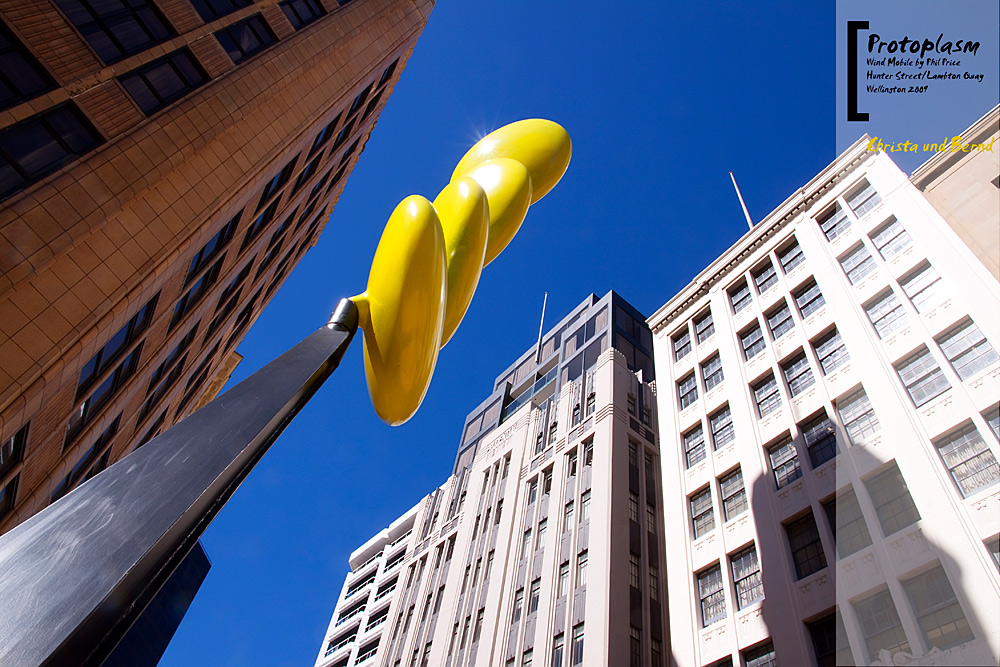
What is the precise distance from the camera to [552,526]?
3120 cm

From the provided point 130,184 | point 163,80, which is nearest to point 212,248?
point 163,80

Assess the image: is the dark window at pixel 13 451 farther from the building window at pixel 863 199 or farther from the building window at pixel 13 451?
the building window at pixel 863 199

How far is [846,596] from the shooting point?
655 inches

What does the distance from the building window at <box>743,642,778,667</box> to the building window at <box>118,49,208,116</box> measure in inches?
854

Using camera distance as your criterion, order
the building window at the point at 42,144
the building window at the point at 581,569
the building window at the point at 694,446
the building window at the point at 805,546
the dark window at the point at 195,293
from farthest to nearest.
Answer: the building window at the point at 581,569, the building window at the point at 694,446, the building window at the point at 805,546, the dark window at the point at 195,293, the building window at the point at 42,144

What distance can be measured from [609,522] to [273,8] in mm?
23637

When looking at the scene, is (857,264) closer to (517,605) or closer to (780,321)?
(780,321)

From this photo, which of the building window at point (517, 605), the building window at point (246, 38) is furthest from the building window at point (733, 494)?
the building window at point (246, 38)

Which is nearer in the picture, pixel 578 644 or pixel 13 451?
pixel 13 451


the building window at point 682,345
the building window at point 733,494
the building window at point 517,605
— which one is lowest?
the building window at point 517,605

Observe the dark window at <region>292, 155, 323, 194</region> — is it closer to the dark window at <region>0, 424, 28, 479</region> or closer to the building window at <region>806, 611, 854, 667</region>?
the dark window at <region>0, 424, 28, 479</region>

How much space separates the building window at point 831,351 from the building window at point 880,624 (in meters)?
8.75

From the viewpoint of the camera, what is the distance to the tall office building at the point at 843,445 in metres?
15.6

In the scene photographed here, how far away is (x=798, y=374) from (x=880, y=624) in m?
10.2
